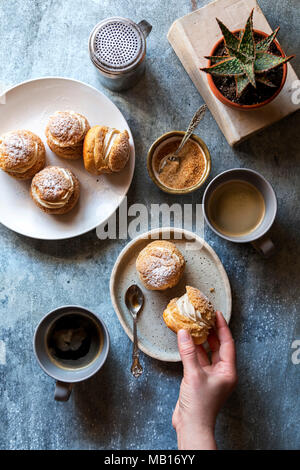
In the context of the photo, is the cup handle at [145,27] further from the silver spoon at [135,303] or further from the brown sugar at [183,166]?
the silver spoon at [135,303]

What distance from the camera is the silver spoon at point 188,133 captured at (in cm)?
180

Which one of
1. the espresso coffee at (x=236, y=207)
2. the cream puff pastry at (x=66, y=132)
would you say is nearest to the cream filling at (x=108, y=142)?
the cream puff pastry at (x=66, y=132)

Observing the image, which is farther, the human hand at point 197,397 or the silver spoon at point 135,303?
the silver spoon at point 135,303

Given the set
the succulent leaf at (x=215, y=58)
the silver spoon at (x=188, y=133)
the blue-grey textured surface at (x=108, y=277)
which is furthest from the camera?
the blue-grey textured surface at (x=108, y=277)

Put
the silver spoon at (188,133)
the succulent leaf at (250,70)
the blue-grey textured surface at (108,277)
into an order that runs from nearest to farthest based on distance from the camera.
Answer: the succulent leaf at (250,70)
the silver spoon at (188,133)
the blue-grey textured surface at (108,277)

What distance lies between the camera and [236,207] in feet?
6.30

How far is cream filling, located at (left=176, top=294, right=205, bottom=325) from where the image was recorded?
1.71 metres

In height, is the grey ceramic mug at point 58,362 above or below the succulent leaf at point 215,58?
below

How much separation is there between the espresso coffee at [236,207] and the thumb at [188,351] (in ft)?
1.69

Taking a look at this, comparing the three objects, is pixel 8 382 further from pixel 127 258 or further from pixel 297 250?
pixel 297 250

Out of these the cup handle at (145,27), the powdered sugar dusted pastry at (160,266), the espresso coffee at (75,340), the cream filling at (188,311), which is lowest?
the espresso coffee at (75,340)

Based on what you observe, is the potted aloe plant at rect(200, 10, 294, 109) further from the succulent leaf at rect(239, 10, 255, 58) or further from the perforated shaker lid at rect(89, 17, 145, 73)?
the perforated shaker lid at rect(89, 17, 145, 73)

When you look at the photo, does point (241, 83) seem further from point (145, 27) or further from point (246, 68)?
point (145, 27)

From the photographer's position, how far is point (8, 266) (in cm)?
197
